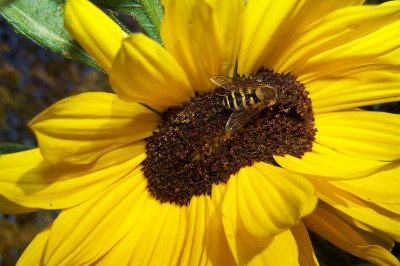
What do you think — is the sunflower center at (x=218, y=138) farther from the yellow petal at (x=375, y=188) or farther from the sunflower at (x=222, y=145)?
the yellow petal at (x=375, y=188)

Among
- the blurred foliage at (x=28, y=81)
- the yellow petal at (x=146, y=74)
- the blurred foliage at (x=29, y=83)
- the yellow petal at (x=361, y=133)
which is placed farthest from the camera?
the blurred foliage at (x=28, y=81)

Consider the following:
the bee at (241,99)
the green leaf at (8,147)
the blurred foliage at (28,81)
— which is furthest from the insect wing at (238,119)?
the blurred foliage at (28,81)

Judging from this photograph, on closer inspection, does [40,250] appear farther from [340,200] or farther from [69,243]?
[340,200]

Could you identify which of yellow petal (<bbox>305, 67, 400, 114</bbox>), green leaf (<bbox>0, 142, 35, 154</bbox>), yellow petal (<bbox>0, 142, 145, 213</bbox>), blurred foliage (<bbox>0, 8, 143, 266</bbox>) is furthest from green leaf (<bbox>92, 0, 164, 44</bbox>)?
blurred foliage (<bbox>0, 8, 143, 266</bbox>)

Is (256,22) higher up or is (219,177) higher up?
(256,22)

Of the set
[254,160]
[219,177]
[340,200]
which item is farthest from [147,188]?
[340,200]

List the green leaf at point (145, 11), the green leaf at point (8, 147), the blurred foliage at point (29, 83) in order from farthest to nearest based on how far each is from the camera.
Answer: the blurred foliage at point (29, 83)
the green leaf at point (8, 147)
the green leaf at point (145, 11)

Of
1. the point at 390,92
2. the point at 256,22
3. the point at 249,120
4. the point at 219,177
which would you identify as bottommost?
the point at 219,177

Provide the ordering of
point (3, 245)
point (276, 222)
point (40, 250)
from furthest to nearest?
point (3, 245)
point (40, 250)
point (276, 222)

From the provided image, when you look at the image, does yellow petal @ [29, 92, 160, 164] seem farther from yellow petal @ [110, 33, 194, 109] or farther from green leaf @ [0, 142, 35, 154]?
green leaf @ [0, 142, 35, 154]
